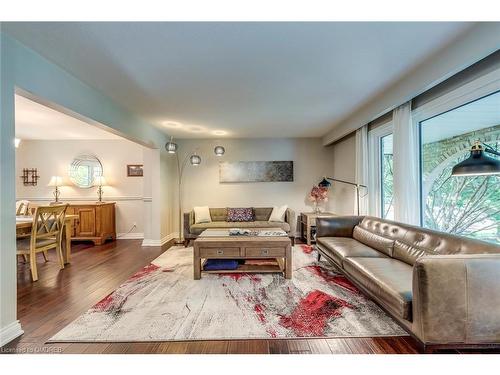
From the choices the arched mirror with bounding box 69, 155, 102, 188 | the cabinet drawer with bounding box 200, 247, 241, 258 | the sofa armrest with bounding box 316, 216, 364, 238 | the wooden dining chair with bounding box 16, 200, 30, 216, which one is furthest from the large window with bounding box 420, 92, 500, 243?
the arched mirror with bounding box 69, 155, 102, 188

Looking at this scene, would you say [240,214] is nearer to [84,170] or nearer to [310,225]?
[310,225]

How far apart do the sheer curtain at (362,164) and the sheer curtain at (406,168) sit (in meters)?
1.04

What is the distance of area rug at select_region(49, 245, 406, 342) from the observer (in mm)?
2012

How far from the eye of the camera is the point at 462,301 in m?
1.60

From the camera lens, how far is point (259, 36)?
198 cm

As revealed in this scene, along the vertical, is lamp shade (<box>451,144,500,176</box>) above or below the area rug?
above

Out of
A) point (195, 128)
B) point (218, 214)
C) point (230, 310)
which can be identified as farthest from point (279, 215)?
point (230, 310)

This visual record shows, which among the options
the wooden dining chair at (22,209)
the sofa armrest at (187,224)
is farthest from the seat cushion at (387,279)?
the wooden dining chair at (22,209)

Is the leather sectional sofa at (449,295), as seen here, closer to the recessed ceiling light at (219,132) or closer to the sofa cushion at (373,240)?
the sofa cushion at (373,240)

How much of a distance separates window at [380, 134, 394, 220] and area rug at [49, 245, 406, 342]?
1.57 metres

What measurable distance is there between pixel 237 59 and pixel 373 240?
2728mm

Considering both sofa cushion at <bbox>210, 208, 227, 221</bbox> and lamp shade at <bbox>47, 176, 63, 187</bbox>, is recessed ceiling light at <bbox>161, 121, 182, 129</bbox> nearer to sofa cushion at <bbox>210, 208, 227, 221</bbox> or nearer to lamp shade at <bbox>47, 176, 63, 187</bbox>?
sofa cushion at <bbox>210, 208, 227, 221</bbox>
